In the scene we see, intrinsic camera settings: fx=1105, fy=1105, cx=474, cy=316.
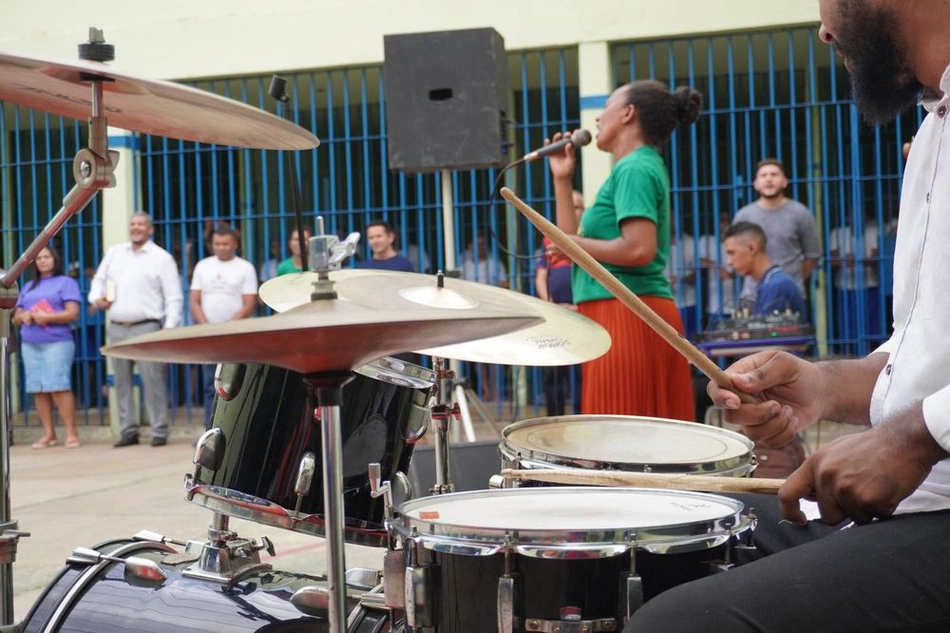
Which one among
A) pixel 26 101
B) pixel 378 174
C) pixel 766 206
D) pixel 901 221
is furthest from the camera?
pixel 378 174

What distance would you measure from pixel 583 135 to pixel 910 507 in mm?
2756

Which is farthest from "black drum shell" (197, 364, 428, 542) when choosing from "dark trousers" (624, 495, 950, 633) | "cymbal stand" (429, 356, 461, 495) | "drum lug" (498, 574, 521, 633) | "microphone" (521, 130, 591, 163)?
"microphone" (521, 130, 591, 163)

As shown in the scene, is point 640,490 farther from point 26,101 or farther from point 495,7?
point 495,7

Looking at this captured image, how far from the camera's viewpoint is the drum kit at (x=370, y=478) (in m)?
1.55

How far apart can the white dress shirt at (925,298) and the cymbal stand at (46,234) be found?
154 centimetres

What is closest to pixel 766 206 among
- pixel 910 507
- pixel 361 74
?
pixel 361 74

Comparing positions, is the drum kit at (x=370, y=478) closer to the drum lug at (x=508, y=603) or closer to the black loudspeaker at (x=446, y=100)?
the drum lug at (x=508, y=603)

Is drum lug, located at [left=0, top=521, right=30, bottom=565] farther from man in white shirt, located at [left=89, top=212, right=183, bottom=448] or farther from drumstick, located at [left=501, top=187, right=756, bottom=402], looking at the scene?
man in white shirt, located at [left=89, top=212, right=183, bottom=448]

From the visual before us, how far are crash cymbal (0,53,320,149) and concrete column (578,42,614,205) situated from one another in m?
5.81

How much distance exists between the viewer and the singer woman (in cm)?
373

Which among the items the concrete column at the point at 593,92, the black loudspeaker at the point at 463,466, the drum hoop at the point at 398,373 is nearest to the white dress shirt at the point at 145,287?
the concrete column at the point at 593,92

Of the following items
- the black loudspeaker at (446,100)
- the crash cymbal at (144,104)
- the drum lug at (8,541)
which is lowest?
the drum lug at (8,541)

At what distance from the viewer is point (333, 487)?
1.67 metres

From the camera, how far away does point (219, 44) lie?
8.80 meters
